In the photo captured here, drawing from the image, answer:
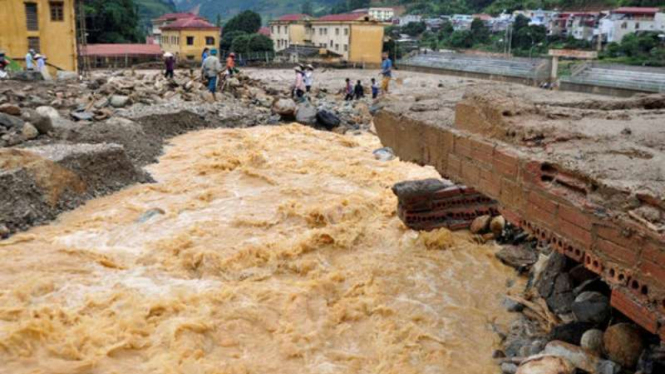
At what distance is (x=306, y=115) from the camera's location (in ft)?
59.5

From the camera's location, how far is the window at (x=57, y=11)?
25.9 metres

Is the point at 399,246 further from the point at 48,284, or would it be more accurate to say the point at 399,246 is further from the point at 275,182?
the point at 48,284

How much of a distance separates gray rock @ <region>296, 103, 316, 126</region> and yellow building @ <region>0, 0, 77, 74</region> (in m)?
12.4

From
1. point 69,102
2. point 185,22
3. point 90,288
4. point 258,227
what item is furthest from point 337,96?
point 185,22

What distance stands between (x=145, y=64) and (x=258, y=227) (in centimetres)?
2774

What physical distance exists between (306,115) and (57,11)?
1475cm

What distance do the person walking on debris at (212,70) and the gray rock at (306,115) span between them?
10.7 feet

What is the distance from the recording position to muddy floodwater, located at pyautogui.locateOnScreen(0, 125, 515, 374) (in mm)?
5852

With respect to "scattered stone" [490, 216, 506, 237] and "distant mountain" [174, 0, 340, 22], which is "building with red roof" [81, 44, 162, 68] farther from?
"distant mountain" [174, 0, 340, 22]

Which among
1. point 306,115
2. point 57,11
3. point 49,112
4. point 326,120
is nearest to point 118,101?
point 49,112

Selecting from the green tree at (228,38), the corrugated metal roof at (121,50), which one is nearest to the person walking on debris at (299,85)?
the corrugated metal roof at (121,50)

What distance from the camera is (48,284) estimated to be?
23.0 ft

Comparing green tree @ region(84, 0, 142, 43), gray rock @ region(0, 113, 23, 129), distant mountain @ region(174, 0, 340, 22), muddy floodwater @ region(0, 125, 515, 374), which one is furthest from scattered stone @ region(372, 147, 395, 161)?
distant mountain @ region(174, 0, 340, 22)

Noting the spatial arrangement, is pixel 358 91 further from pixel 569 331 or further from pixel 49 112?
pixel 569 331
